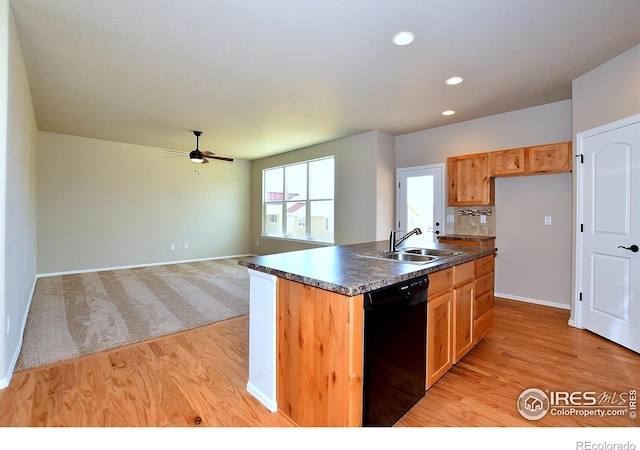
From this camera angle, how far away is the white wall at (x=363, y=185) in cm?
524

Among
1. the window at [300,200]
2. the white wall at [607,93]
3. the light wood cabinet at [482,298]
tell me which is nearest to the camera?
the light wood cabinet at [482,298]

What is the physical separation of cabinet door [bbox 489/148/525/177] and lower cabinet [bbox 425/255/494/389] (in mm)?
1862

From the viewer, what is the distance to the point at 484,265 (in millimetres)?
2719

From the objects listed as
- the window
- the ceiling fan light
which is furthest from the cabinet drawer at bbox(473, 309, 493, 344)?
the ceiling fan light

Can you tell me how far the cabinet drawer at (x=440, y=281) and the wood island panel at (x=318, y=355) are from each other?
0.73 metres

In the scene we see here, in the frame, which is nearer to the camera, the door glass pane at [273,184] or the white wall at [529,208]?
the white wall at [529,208]

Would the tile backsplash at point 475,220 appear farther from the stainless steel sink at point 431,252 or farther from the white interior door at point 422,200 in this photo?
the stainless steel sink at point 431,252

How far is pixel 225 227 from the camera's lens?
7.94 meters

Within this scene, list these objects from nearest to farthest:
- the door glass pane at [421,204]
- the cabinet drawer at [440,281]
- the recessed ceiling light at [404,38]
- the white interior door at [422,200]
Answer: the cabinet drawer at [440,281] < the recessed ceiling light at [404,38] < the white interior door at [422,200] < the door glass pane at [421,204]

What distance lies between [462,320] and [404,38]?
233 centimetres

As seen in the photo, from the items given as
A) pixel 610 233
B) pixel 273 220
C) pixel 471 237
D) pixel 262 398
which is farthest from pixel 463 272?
pixel 273 220

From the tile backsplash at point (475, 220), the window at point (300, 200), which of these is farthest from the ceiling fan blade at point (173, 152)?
the tile backsplash at point (475, 220)

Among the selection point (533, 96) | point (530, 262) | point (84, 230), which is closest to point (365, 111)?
point (533, 96)

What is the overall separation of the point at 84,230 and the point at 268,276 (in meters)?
5.90
